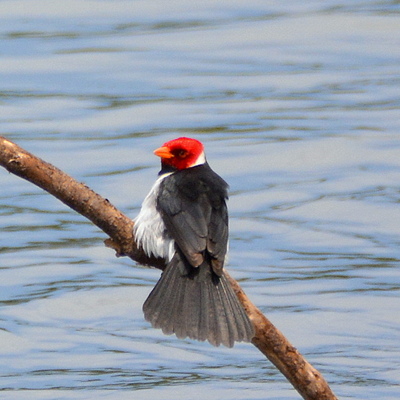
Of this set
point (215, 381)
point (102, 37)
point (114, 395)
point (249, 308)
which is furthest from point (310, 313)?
point (102, 37)

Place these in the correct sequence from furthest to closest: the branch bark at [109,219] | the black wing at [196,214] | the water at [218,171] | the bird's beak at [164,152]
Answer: the water at [218,171] < the bird's beak at [164,152] < the black wing at [196,214] < the branch bark at [109,219]

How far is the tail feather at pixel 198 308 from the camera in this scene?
173 inches

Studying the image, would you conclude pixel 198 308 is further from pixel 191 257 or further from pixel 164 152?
pixel 164 152

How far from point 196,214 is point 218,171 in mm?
4019

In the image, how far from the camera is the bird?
444 centimetres

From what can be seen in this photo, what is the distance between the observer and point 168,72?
11156 mm

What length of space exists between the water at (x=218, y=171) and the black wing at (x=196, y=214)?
138 cm

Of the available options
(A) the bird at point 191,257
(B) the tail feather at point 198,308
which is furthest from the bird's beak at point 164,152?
A: (B) the tail feather at point 198,308

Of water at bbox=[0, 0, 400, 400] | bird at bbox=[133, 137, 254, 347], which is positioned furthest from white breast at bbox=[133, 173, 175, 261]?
water at bbox=[0, 0, 400, 400]

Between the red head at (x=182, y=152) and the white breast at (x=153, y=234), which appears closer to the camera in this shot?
the white breast at (x=153, y=234)

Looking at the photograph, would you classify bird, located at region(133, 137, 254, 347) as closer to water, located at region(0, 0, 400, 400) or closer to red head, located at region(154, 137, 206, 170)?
red head, located at region(154, 137, 206, 170)

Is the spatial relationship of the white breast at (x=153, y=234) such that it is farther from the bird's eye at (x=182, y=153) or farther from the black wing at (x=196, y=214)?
the bird's eye at (x=182, y=153)

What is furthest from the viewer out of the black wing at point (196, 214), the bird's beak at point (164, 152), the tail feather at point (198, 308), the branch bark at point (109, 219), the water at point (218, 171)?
the water at point (218, 171)

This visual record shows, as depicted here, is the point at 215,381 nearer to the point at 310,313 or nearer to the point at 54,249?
the point at 310,313
